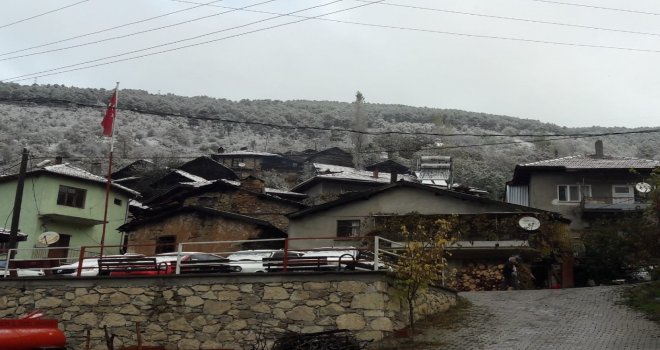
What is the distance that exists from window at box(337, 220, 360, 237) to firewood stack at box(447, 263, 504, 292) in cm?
544

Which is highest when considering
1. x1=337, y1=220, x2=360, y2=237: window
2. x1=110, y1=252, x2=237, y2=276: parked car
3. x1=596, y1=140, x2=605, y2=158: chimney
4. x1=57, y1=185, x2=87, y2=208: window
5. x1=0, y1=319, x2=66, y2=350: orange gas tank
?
x1=596, y1=140, x2=605, y2=158: chimney

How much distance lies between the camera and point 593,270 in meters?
29.3

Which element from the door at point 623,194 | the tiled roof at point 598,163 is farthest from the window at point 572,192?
the door at point 623,194

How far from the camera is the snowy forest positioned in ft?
247

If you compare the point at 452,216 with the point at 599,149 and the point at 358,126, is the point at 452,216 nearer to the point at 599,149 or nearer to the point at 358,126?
Answer: the point at 599,149

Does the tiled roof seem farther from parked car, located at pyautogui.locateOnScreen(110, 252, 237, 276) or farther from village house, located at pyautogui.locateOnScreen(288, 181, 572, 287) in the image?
parked car, located at pyautogui.locateOnScreen(110, 252, 237, 276)

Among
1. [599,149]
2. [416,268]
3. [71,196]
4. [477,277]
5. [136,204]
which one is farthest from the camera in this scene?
[136,204]

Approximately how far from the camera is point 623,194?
3919 cm

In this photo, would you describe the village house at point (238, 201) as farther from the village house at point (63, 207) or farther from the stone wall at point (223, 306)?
the stone wall at point (223, 306)

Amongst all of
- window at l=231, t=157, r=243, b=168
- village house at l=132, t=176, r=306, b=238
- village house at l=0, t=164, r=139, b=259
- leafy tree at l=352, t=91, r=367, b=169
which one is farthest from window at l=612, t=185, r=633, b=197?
leafy tree at l=352, t=91, r=367, b=169

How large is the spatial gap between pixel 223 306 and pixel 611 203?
89.9ft

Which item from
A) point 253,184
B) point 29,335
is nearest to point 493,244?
→ point 29,335

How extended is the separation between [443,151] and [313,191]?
36.0 m

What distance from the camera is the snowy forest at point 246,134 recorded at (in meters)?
75.4
